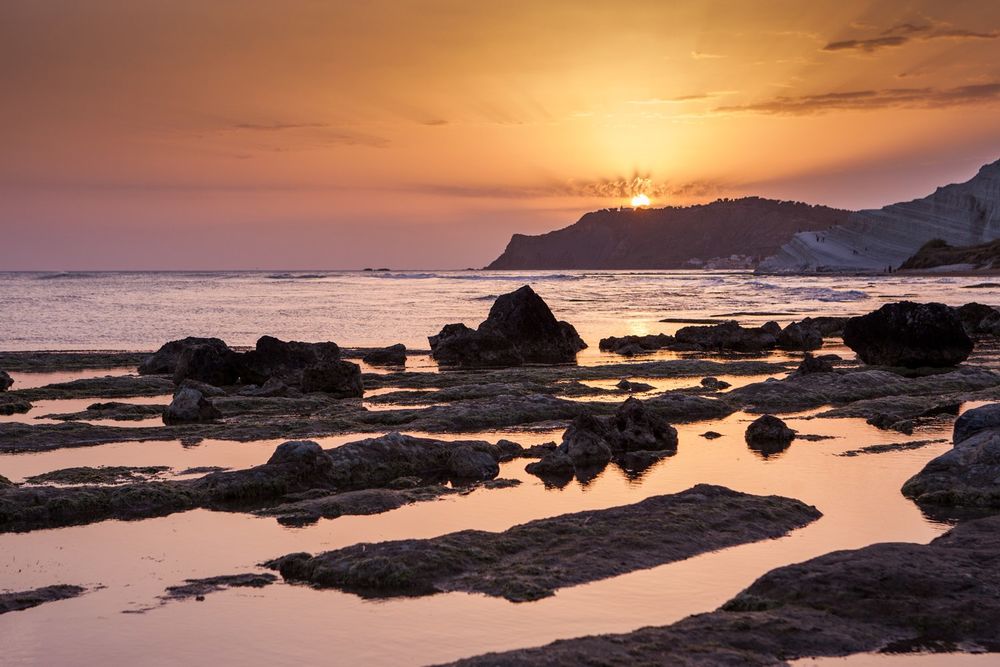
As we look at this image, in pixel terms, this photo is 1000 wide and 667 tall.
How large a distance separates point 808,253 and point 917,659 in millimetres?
196025

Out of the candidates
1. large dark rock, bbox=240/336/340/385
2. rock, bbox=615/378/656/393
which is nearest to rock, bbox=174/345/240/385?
large dark rock, bbox=240/336/340/385

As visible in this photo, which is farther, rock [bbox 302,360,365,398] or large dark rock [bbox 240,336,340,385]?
large dark rock [bbox 240,336,340,385]

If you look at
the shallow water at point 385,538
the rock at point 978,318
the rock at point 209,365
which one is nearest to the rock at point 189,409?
the shallow water at point 385,538

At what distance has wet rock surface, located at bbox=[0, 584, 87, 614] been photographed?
351 inches

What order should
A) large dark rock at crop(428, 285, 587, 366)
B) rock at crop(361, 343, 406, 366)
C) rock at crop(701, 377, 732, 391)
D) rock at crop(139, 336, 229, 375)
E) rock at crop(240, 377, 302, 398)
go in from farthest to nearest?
large dark rock at crop(428, 285, 587, 366) → rock at crop(361, 343, 406, 366) → rock at crop(139, 336, 229, 375) → rock at crop(701, 377, 732, 391) → rock at crop(240, 377, 302, 398)

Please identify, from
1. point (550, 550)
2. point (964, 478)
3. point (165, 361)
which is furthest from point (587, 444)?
point (165, 361)

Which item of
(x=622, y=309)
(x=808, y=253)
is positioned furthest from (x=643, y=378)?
(x=808, y=253)

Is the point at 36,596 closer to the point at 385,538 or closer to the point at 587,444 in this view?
the point at 385,538

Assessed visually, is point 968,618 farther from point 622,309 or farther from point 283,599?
point 622,309

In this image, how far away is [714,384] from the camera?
2581 centimetres

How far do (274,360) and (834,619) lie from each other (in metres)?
22.4

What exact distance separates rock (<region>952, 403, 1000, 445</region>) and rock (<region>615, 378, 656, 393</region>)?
35.0ft

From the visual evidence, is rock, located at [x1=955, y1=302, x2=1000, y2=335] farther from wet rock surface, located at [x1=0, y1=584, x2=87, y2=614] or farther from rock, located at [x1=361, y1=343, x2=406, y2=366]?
wet rock surface, located at [x1=0, y1=584, x2=87, y2=614]

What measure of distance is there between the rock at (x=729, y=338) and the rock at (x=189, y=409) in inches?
911
